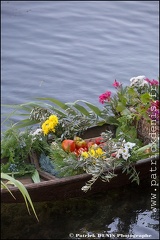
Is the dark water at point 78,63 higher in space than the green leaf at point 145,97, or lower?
lower

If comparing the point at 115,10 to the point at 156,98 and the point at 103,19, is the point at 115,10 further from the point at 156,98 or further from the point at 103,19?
the point at 156,98

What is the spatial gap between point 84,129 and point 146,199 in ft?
1.99

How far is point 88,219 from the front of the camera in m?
4.50

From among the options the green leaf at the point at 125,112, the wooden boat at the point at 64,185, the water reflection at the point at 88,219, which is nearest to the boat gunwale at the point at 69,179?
the wooden boat at the point at 64,185

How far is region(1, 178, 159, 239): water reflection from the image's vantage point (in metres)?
4.34

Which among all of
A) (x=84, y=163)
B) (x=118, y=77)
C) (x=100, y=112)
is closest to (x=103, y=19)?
(x=118, y=77)

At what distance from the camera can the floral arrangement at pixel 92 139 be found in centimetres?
444

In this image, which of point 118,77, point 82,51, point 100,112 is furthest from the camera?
point 82,51

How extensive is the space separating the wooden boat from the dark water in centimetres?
10

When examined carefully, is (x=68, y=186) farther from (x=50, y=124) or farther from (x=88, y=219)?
(x=50, y=124)

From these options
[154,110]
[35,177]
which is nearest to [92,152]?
[35,177]

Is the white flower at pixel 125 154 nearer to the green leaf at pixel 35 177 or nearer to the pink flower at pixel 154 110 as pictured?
the pink flower at pixel 154 110

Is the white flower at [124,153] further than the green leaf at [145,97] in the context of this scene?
No

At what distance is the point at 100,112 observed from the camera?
16.0 ft
